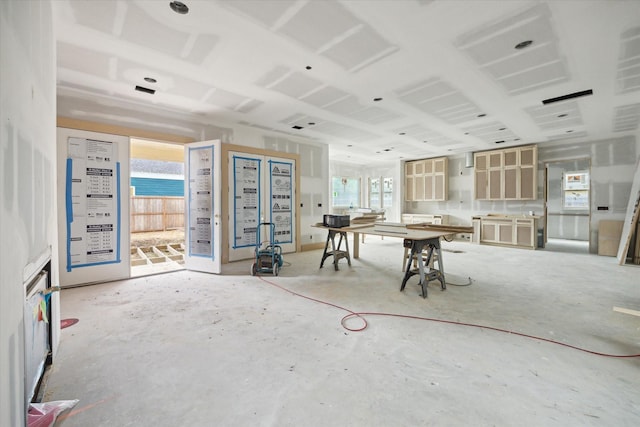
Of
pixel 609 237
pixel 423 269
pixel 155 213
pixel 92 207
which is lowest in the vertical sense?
pixel 423 269

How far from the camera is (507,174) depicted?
7.84 meters

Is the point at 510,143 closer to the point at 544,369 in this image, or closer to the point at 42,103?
the point at 544,369

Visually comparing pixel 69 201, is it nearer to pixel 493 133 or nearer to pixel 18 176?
pixel 18 176

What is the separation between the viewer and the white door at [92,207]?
12.8 ft

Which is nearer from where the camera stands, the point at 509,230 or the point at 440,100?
the point at 440,100

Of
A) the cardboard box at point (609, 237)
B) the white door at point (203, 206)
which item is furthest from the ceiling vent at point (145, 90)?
the cardboard box at point (609, 237)

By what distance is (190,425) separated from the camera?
148 centimetres

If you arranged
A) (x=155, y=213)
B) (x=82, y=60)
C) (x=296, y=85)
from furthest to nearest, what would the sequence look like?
1. (x=155, y=213)
2. (x=296, y=85)
3. (x=82, y=60)

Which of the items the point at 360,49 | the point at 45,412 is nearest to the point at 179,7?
the point at 360,49

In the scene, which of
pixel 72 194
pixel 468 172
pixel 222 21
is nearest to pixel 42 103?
pixel 222 21

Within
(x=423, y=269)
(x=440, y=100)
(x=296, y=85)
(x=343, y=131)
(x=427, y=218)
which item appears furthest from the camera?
(x=427, y=218)

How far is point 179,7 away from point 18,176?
77.0 inches

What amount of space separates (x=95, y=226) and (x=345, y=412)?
177 inches

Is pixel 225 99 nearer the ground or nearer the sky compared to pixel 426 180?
nearer the sky
